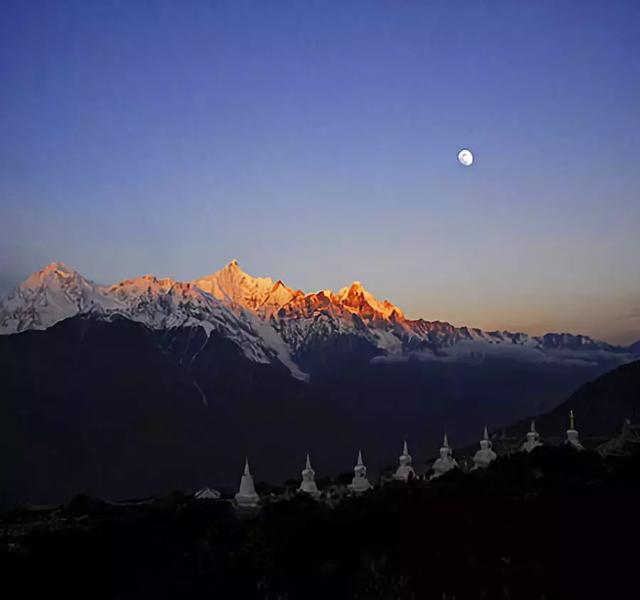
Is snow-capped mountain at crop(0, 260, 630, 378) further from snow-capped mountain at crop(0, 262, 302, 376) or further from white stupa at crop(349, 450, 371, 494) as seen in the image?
white stupa at crop(349, 450, 371, 494)

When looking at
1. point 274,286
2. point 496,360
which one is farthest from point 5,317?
point 496,360

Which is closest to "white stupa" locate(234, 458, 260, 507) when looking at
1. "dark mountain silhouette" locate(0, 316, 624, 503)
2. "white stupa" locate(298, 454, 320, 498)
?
"white stupa" locate(298, 454, 320, 498)

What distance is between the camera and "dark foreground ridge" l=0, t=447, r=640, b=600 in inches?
960

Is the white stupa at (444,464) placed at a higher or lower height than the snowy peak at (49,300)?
lower

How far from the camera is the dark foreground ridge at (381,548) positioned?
960 inches

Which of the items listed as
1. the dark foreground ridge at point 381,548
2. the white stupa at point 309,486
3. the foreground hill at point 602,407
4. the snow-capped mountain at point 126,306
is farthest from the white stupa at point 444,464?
the snow-capped mountain at point 126,306

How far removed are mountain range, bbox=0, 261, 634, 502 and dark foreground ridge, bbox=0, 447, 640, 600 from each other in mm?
43533

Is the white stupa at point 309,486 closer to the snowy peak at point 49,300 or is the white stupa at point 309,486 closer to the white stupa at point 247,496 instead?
the white stupa at point 247,496

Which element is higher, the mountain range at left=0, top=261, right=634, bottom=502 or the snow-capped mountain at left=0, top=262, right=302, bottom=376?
the snow-capped mountain at left=0, top=262, right=302, bottom=376

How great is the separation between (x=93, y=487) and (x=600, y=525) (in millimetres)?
59181

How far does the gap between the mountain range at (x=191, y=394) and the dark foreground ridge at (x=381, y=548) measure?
143 feet

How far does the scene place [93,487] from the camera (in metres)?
77.0

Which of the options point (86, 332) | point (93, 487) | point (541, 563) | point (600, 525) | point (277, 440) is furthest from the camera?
point (86, 332)

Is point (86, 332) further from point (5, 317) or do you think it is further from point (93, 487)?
point (93, 487)
